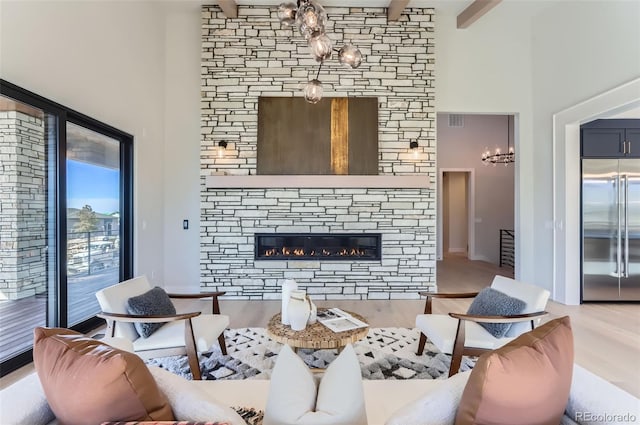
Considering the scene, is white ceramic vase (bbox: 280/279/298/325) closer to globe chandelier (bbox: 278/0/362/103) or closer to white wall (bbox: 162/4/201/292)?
globe chandelier (bbox: 278/0/362/103)

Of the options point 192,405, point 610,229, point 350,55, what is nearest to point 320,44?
point 350,55

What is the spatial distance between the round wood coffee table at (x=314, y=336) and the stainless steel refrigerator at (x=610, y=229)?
3931mm

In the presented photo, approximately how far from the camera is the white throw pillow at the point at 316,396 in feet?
3.08

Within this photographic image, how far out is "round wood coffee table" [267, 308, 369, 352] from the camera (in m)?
2.06

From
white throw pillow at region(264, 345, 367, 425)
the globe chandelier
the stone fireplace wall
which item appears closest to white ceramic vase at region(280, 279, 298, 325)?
white throw pillow at region(264, 345, 367, 425)

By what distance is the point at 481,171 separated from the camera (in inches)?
328

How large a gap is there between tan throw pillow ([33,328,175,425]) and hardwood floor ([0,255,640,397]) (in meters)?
2.11

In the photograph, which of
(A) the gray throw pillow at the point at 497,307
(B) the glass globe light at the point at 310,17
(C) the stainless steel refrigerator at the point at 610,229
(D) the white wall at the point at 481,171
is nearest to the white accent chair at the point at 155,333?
(A) the gray throw pillow at the point at 497,307

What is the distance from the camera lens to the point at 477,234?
8.33m

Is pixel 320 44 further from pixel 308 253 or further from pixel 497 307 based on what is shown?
pixel 308 253

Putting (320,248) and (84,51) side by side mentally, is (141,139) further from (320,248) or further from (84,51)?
(320,248)

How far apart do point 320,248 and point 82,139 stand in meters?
3.17

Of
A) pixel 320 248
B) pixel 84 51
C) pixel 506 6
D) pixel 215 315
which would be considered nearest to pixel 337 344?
pixel 215 315

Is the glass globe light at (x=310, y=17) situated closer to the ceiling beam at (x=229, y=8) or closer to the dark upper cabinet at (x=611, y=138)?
the ceiling beam at (x=229, y=8)
